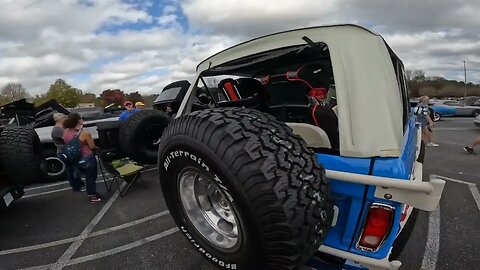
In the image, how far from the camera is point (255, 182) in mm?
1637

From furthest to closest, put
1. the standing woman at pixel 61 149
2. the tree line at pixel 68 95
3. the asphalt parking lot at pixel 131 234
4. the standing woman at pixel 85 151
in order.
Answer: the tree line at pixel 68 95 → the standing woman at pixel 61 149 → the standing woman at pixel 85 151 → the asphalt parking lot at pixel 131 234

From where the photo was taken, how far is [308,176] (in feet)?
5.52

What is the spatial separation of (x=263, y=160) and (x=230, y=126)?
0.28 m

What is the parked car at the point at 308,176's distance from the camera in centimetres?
164

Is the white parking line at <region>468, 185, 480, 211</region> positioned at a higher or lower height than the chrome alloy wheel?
lower

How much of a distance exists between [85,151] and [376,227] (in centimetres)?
501

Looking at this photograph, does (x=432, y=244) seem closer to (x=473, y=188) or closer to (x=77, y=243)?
(x=473, y=188)

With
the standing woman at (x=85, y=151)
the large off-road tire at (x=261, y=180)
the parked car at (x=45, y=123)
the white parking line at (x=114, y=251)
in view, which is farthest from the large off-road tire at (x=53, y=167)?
the large off-road tire at (x=261, y=180)

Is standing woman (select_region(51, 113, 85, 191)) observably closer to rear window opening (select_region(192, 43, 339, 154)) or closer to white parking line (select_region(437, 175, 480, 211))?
A: rear window opening (select_region(192, 43, 339, 154))

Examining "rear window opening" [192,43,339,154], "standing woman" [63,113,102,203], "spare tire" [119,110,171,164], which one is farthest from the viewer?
"spare tire" [119,110,171,164]

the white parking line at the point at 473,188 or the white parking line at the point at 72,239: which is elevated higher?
the white parking line at the point at 72,239

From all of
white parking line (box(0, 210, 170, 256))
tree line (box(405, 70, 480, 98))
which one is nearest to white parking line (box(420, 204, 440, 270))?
white parking line (box(0, 210, 170, 256))

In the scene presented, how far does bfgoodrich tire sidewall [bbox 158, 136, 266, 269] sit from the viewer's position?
1724 mm

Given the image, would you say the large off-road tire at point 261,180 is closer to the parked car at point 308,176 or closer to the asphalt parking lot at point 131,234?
the parked car at point 308,176
